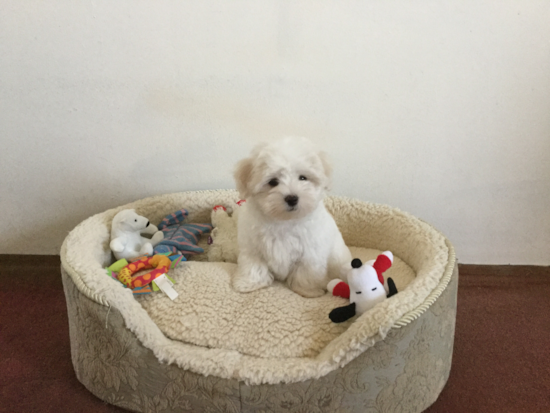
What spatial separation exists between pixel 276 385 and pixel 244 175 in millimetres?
707

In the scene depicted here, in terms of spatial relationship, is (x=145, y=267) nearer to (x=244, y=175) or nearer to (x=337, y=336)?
(x=244, y=175)

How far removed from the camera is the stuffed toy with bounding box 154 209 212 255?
1812 millimetres

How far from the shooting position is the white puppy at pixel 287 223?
4.45 ft

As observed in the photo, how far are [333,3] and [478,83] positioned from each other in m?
0.78

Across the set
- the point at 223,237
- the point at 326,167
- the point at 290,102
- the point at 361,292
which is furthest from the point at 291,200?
the point at 290,102

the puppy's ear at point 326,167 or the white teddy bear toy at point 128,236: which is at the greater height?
the puppy's ear at point 326,167

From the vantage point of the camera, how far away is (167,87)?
1924 millimetres

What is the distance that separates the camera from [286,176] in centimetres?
137

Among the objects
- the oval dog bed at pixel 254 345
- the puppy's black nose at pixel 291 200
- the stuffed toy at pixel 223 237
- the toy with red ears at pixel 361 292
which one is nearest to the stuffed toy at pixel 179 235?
the stuffed toy at pixel 223 237

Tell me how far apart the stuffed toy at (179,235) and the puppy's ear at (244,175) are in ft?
1.75

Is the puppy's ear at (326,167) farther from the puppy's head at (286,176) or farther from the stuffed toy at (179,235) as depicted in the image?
the stuffed toy at (179,235)

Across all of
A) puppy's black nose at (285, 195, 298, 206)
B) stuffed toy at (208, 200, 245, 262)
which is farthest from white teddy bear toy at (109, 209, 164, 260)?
puppy's black nose at (285, 195, 298, 206)

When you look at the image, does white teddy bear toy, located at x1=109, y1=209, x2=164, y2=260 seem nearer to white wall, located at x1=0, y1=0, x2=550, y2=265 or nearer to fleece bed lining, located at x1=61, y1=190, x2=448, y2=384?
fleece bed lining, located at x1=61, y1=190, x2=448, y2=384

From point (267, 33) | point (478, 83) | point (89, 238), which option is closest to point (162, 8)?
point (267, 33)
